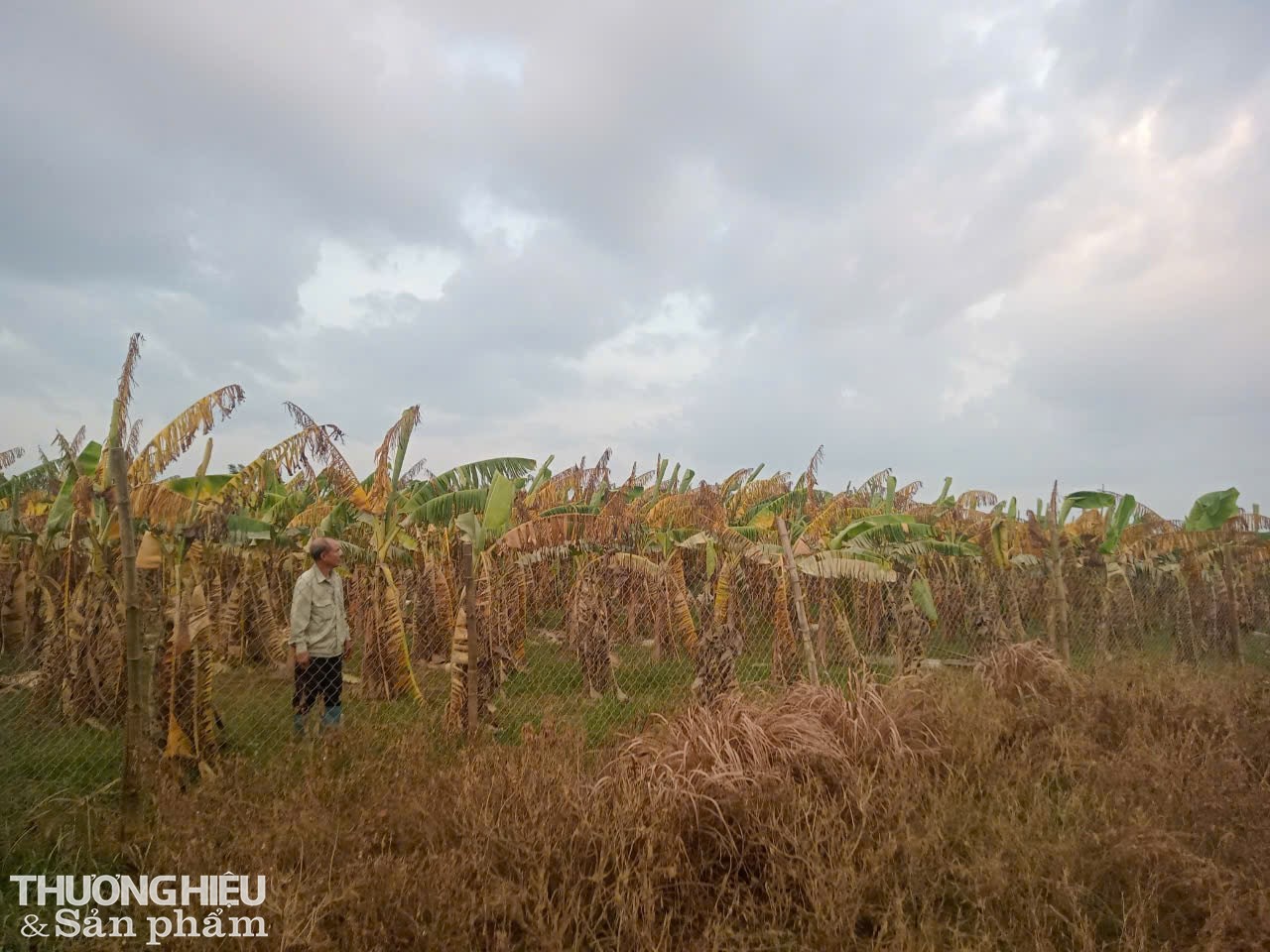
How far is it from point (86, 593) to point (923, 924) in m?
10.0

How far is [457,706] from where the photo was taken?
6578mm

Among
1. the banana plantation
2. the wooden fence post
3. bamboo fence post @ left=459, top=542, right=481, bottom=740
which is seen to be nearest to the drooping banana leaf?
the banana plantation

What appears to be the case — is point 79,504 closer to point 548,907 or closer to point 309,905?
point 309,905

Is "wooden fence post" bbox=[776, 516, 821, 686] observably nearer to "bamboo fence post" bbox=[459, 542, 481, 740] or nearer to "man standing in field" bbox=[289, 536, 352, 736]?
"bamboo fence post" bbox=[459, 542, 481, 740]

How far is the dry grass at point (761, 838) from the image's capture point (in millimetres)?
3418

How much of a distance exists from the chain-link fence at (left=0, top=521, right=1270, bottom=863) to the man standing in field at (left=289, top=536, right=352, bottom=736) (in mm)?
92

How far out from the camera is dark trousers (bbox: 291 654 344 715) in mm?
6422

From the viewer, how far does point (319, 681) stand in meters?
6.52

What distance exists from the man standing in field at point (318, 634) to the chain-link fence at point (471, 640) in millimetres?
92

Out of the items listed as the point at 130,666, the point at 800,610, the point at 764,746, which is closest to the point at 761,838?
the point at 764,746

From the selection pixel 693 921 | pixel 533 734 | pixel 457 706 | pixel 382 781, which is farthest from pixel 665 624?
→ pixel 693 921

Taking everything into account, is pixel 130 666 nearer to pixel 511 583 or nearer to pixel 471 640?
pixel 471 640

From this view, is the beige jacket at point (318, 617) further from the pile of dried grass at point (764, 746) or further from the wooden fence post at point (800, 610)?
the wooden fence post at point (800, 610)

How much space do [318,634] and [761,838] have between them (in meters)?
4.34
